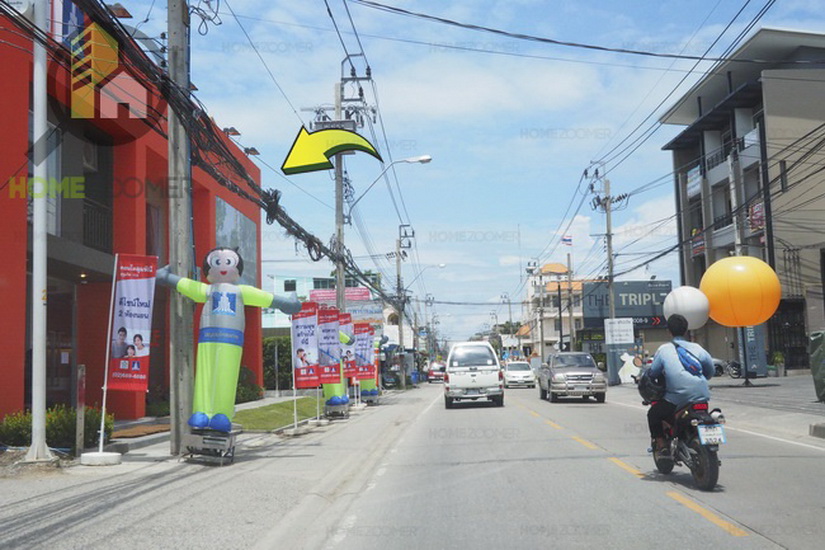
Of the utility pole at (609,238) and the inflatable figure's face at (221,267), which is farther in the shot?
the utility pole at (609,238)

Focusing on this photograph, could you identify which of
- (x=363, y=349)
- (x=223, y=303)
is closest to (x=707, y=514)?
(x=223, y=303)

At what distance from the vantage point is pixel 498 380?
80.3 feet

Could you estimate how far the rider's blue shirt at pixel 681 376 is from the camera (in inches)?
347

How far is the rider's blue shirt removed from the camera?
881cm

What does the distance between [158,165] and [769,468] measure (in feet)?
59.0

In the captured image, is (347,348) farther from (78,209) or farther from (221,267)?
(221,267)

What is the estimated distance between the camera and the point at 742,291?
76.4 ft

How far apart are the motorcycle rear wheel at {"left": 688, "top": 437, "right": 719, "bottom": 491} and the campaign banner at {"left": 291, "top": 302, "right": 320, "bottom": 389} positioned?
12.1m

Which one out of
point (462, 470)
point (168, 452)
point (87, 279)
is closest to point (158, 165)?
point (87, 279)

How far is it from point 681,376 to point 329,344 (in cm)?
1376

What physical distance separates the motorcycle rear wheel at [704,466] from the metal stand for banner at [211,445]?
23.8ft

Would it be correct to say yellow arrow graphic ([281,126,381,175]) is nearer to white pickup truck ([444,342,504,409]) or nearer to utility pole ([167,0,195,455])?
white pickup truck ([444,342,504,409])

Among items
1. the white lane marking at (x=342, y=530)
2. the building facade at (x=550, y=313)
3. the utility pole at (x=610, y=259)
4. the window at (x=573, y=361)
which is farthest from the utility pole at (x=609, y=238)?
the building facade at (x=550, y=313)

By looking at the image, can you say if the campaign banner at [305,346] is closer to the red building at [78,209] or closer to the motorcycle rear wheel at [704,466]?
the red building at [78,209]
